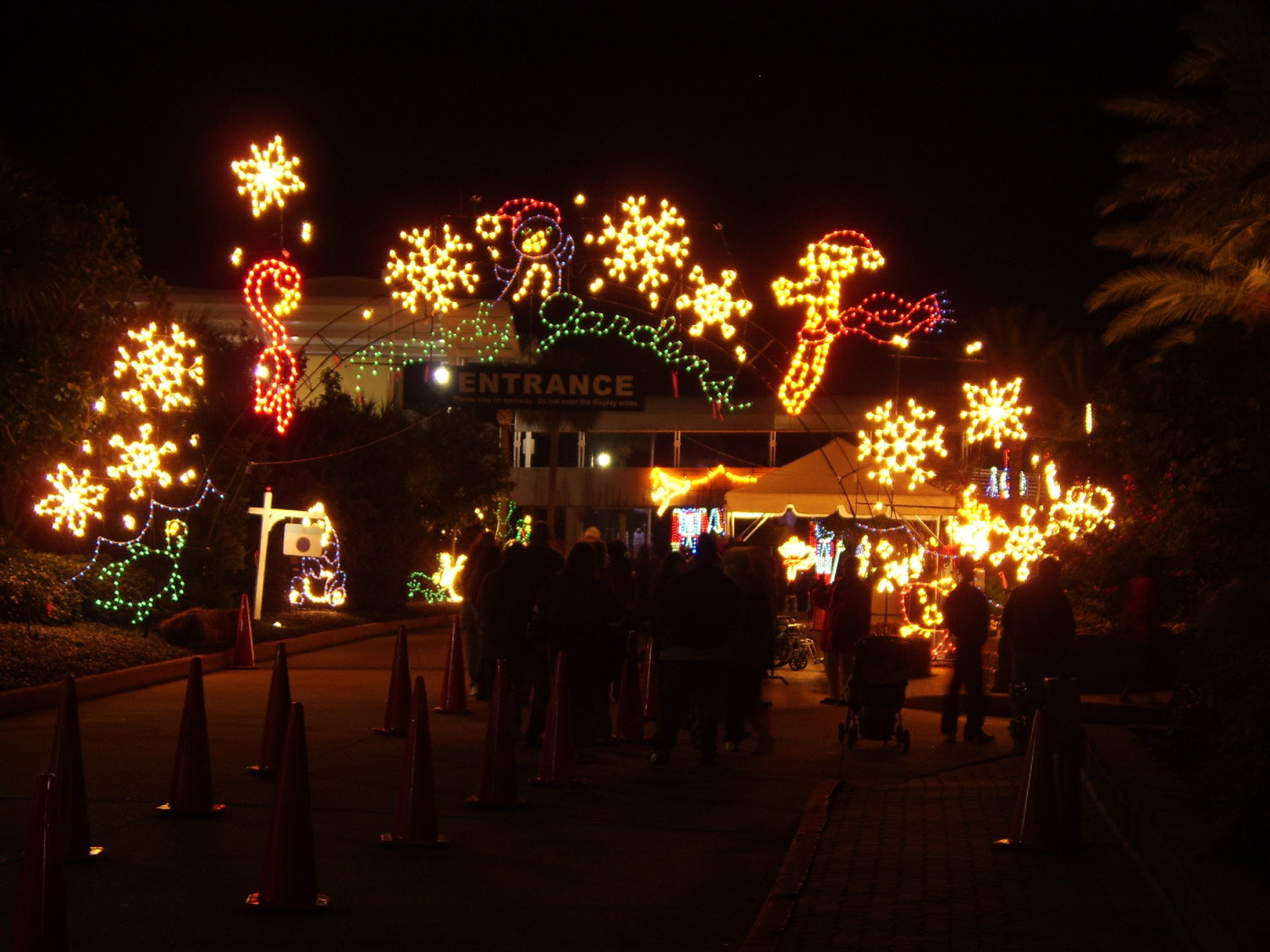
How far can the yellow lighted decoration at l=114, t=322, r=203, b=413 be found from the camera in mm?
18672

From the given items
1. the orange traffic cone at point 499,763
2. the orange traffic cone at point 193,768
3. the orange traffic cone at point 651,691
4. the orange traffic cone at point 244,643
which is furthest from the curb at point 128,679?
the orange traffic cone at point 651,691

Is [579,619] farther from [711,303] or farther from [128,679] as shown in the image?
[711,303]

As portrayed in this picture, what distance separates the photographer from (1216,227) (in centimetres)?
1812

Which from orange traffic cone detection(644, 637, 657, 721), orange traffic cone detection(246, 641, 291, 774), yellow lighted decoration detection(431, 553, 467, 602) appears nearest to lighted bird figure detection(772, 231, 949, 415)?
orange traffic cone detection(644, 637, 657, 721)

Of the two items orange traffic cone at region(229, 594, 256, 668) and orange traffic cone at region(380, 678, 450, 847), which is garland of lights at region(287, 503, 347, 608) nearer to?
orange traffic cone at region(229, 594, 256, 668)

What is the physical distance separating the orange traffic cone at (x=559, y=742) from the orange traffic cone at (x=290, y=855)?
11.8 feet

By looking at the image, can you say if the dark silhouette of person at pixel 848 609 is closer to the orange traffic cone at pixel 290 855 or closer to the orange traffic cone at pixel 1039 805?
the orange traffic cone at pixel 1039 805

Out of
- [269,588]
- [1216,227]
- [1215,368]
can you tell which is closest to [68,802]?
[1215,368]

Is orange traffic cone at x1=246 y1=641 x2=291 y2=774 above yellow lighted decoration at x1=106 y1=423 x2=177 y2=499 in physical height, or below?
below

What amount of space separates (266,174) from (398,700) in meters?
9.16

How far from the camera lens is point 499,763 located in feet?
28.6

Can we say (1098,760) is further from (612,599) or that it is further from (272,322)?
(272,322)

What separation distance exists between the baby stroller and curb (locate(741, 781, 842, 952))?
2223 mm

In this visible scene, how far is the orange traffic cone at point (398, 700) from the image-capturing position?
38.9 ft
